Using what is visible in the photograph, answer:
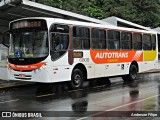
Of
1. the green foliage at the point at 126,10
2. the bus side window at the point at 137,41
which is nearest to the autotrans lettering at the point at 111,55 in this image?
the bus side window at the point at 137,41

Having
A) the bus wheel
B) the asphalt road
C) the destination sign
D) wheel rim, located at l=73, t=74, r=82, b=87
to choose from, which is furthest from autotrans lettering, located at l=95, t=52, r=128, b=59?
the destination sign

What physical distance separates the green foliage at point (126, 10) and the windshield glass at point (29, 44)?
23.2 metres

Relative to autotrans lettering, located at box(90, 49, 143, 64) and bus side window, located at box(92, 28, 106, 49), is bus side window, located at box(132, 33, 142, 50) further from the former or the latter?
bus side window, located at box(92, 28, 106, 49)

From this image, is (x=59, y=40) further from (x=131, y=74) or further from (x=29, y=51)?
(x=131, y=74)

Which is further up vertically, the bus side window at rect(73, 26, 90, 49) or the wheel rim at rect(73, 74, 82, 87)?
the bus side window at rect(73, 26, 90, 49)

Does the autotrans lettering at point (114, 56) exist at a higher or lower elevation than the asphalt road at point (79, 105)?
higher

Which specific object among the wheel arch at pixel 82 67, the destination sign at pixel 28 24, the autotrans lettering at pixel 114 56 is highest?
the destination sign at pixel 28 24

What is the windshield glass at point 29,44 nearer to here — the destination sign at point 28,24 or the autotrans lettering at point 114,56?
the destination sign at point 28,24

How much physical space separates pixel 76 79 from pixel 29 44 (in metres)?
2.79

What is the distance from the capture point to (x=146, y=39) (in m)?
20.8

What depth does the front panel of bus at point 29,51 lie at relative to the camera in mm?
13680

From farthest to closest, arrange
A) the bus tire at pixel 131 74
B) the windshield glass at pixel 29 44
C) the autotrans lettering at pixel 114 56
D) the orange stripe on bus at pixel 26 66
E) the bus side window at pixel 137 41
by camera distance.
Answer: the bus side window at pixel 137 41
the bus tire at pixel 131 74
the autotrans lettering at pixel 114 56
the windshield glass at pixel 29 44
the orange stripe on bus at pixel 26 66

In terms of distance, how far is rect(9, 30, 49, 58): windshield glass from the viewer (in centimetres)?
1379

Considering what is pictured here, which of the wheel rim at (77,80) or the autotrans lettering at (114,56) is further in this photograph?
the autotrans lettering at (114,56)
